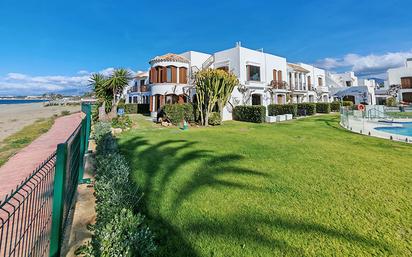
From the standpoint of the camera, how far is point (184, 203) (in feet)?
17.3

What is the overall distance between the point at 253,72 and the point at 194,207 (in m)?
26.8

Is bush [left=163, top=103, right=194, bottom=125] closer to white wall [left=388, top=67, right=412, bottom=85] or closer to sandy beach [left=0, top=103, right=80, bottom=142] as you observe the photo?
sandy beach [left=0, top=103, right=80, bottom=142]

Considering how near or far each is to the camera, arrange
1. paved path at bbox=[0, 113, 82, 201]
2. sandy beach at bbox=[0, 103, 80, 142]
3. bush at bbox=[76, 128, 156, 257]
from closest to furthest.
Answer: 1. bush at bbox=[76, 128, 156, 257]
2. paved path at bbox=[0, 113, 82, 201]
3. sandy beach at bbox=[0, 103, 80, 142]

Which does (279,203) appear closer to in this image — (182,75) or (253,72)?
(182,75)

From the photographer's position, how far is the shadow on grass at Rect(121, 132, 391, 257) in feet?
12.6

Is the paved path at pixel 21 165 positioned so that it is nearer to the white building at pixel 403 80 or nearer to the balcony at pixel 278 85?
the balcony at pixel 278 85

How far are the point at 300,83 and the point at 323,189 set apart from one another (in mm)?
37156

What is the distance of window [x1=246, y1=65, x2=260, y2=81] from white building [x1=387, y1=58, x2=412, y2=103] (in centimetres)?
4435

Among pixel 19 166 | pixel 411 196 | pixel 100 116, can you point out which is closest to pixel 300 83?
pixel 100 116

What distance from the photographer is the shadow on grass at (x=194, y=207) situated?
12.6 feet

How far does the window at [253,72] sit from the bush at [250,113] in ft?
16.3

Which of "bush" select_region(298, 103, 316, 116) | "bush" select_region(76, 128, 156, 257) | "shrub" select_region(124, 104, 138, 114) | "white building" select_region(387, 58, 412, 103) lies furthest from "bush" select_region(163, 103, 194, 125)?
"white building" select_region(387, 58, 412, 103)

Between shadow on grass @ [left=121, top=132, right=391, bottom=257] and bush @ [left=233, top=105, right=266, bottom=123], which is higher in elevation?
bush @ [left=233, top=105, right=266, bottom=123]

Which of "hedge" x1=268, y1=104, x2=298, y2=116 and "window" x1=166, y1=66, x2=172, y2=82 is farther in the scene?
"hedge" x1=268, y1=104, x2=298, y2=116
